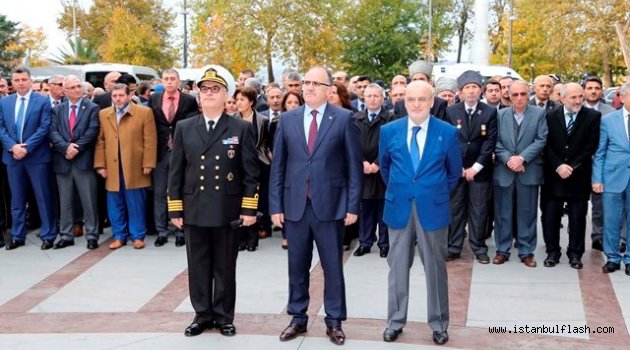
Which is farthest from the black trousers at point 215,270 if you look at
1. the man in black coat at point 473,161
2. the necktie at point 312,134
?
the man in black coat at point 473,161

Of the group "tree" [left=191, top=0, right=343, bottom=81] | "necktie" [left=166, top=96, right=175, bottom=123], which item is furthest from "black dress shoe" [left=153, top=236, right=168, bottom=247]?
"tree" [left=191, top=0, right=343, bottom=81]

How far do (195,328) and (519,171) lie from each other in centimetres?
387

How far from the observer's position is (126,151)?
8781mm

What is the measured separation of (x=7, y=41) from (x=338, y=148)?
24.5 meters

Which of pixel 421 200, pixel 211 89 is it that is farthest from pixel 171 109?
pixel 421 200

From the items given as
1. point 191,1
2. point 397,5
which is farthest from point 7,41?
point 397,5

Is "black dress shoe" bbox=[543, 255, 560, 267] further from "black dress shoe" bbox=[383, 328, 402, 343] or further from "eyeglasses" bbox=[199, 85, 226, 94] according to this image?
"eyeglasses" bbox=[199, 85, 226, 94]

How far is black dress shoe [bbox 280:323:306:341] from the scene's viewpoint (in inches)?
224

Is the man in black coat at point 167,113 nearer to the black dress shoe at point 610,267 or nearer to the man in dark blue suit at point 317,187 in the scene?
the man in dark blue suit at point 317,187

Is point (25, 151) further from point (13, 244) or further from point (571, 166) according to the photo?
point (571, 166)

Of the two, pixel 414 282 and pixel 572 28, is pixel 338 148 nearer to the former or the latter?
pixel 414 282

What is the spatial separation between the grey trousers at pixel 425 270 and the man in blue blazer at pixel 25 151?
4947mm

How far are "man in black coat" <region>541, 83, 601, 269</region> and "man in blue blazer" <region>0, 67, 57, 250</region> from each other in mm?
5654

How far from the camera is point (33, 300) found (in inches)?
272
